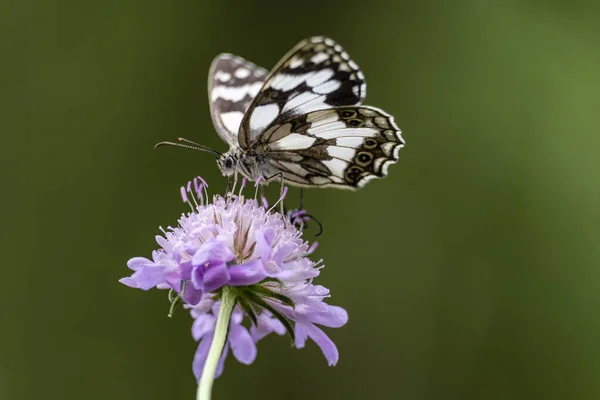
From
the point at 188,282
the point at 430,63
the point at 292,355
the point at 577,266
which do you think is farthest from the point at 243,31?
the point at 188,282

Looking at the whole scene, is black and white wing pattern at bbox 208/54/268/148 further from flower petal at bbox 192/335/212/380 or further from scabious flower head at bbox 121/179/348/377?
flower petal at bbox 192/335/212/380

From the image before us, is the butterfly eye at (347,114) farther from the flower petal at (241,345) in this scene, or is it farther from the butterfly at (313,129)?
the flower petal at (241,345)

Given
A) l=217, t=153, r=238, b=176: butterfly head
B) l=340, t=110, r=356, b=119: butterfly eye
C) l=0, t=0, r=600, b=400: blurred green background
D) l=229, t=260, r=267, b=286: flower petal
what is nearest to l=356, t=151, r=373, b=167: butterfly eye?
l=340, t=110, r=356, b=119: butterfly eye

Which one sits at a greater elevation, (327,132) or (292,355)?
(327,132)

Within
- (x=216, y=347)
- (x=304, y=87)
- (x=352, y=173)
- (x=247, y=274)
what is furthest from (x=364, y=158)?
(x=216, y=347)

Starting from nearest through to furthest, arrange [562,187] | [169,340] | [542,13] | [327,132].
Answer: [327,132] < [169,340] < [562,187] < [542,13]

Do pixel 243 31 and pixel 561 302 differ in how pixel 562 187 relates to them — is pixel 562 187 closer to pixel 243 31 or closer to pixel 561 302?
pixel 561 302
